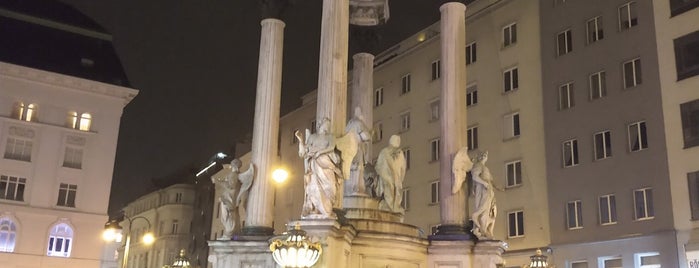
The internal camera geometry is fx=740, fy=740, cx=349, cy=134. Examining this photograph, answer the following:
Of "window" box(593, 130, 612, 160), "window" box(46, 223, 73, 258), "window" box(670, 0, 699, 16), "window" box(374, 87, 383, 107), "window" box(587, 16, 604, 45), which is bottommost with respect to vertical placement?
"window" box(46, 223, 73, 258)

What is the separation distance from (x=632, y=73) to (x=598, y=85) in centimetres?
207

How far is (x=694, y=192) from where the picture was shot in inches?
1186

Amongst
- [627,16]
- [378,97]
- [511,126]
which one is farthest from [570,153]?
[378,97]

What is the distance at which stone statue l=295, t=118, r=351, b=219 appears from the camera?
670 inches

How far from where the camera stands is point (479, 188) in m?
19.5

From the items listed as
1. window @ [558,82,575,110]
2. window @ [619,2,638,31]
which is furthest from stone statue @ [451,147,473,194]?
window @ [558,82,575,110]

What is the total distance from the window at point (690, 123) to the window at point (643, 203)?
265 cm

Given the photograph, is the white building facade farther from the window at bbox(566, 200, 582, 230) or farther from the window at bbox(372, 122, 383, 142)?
the window at bbox(566, 200, 582, 230)

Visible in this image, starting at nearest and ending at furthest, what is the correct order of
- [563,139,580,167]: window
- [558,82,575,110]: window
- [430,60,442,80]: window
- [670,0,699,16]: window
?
[670,0,699,16]: window
[563,139,580,167]: window
[558,82,575,110]: window
[430,60,442,80]: window

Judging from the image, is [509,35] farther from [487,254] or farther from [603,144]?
[487,254]

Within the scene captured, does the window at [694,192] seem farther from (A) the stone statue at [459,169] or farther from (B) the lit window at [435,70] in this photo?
(B) the lit window at [435,70]

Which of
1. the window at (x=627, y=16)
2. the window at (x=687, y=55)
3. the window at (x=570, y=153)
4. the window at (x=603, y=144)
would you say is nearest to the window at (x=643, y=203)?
the window at (x=603, y=144)

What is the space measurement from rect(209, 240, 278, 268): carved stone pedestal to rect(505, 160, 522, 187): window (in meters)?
23.1

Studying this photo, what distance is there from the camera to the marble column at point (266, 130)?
19.5 meters
